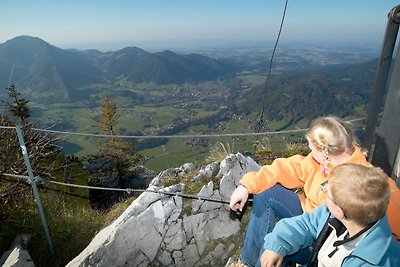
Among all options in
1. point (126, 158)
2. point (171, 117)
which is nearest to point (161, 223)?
point (126, 158)

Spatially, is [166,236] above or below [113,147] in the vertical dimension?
above

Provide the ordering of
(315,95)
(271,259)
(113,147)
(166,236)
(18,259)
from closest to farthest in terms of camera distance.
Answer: (271,259), (18,259), (166,236), (113,147), (315,95)

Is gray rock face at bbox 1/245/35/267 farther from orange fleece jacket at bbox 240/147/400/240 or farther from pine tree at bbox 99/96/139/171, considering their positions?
pine tree at bbox 99/96/139/171

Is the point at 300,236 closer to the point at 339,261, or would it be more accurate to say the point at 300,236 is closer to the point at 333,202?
the point at 339,261

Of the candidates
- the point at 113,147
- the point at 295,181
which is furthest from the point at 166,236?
the point at 113,147

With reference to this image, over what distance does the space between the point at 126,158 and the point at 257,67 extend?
186m

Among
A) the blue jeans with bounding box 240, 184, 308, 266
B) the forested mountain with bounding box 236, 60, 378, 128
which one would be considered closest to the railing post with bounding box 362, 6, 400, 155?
the blue jeans with bounding box 240, 184, 308, 266

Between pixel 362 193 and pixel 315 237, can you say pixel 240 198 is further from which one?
pixel 362 193

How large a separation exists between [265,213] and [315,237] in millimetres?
404

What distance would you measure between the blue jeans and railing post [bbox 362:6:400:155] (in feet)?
3.01

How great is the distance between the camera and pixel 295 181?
2.53 meters

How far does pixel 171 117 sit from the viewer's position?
99.7 meters

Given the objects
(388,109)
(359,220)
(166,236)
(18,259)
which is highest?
(388,109)

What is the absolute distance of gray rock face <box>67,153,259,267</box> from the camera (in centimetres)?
336
